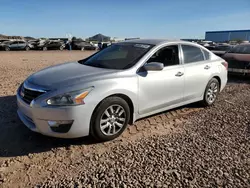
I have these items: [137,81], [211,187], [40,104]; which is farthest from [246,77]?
[40,104]

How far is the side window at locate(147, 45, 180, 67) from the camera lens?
4145 mm

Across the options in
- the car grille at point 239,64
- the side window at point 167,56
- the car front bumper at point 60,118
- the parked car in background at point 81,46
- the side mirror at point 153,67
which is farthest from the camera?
the parked car in background at point 81,46

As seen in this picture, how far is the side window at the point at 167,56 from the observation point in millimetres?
4145

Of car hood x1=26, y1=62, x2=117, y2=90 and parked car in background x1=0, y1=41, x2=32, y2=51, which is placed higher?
parked car in background x1=0, y1=41, x2=32, y2=51

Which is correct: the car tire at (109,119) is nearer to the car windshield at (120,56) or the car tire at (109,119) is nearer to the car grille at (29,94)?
the car windshield at (120,56)

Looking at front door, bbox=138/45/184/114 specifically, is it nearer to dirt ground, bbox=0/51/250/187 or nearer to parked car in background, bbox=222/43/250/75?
dirt ground, bbox=0/51/250/187

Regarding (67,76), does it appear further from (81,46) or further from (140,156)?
(81,46)

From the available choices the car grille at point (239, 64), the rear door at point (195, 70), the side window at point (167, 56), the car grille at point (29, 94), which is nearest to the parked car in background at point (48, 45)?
the car grille at point (239, 64)

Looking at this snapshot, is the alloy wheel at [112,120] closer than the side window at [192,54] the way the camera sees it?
Yes

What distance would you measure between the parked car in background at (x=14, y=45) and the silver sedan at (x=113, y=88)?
28.2 meters

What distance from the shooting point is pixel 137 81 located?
3662 millimetres

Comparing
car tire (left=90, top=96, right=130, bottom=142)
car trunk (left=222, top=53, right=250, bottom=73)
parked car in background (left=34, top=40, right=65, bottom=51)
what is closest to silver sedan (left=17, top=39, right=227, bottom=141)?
car tire (left=90, top=96, right=130, bottom=142)

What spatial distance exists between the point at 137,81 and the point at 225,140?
1726 mm

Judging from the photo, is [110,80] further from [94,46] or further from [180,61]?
[94,46]
